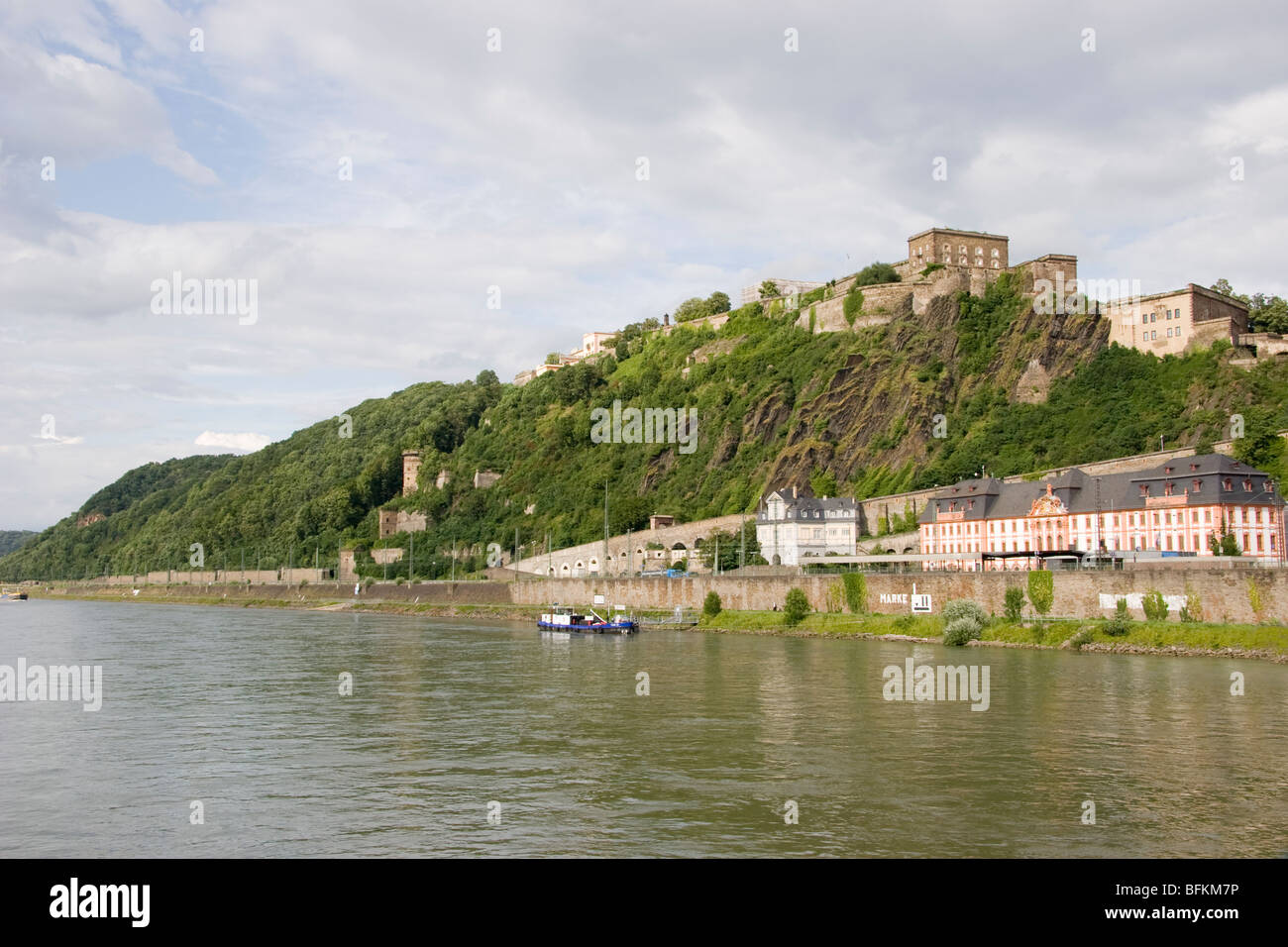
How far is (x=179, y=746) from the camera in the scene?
856 inches

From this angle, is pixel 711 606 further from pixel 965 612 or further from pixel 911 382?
pixel 911 382

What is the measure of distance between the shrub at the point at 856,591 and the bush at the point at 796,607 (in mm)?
2427

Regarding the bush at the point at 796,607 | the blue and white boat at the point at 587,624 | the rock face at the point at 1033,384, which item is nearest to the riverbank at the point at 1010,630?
the bush at the point at 796,607

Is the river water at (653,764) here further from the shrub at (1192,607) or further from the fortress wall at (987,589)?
the fortress wall at (987,589)

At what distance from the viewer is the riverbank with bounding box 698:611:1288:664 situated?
37.2 meters

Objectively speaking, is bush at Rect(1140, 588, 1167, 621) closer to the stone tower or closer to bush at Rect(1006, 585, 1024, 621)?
bush at Rect(1006, 585, 1024, 621)

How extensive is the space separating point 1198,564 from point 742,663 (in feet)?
67.3

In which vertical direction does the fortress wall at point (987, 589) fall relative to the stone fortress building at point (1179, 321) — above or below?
below

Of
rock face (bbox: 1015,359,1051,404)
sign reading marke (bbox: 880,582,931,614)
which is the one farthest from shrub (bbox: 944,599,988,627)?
rock face (bbox: 1015,359,1051,404)

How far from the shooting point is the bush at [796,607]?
55.4m

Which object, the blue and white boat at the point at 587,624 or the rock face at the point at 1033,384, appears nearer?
the blue and white boat at the point at 587,624

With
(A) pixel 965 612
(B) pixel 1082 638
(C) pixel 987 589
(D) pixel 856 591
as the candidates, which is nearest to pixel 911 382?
(D) pixel 856 591
